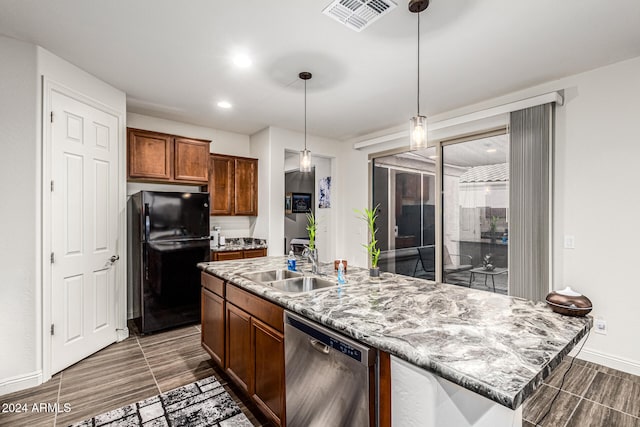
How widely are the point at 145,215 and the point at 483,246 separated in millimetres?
4075

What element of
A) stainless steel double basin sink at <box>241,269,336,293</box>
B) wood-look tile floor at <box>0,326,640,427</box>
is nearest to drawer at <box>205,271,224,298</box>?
stainless steel double basin sink at <box>241,269,336,293</box>

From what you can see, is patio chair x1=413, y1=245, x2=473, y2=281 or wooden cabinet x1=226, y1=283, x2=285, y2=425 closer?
wooden cabinet x1=226, y1=283, x2=285, y2=425

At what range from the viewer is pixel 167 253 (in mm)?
3580

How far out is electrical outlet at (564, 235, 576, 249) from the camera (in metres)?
2.98

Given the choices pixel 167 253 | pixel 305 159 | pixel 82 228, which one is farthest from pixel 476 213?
pixel 82 228

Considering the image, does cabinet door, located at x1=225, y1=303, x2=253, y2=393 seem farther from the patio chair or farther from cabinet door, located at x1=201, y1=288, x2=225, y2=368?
the patio chair

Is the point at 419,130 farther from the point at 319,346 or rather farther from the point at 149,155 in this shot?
the point at 149,155

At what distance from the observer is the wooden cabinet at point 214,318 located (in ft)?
8.07

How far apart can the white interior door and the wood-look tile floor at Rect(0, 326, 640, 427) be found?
0.27 m

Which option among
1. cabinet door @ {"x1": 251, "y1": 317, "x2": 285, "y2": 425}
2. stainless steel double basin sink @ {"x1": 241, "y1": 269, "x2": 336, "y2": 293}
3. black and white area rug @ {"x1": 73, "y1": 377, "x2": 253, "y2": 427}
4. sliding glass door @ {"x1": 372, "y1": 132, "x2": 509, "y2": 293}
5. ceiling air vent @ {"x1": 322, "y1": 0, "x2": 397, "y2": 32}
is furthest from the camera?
sliding glass door @ {"x1": 372, "y1": 132, "x2": 509, "y2": 293}

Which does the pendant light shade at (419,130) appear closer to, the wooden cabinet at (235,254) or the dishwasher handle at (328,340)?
the dishwasher handle at (328,340)

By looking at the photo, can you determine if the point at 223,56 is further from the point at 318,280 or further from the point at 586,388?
the point at 586,388

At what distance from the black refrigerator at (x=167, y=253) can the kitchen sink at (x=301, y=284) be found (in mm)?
1911

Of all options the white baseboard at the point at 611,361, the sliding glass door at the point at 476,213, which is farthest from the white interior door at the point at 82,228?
the white baseboard at the point at 611,361
